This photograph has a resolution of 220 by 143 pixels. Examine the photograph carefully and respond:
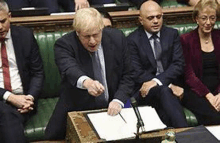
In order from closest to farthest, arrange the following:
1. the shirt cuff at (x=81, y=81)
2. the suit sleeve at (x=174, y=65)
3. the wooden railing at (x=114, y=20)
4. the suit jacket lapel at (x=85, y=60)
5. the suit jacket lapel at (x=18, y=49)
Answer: the shirt cuff at (x=81, y=81) < the suit jacket lapel at (x=85, y=60) < the suit jacket lapel at (x=18, y=49) < the suit sleeve at (x=174, y=65) < the wooden railing at (x=114, y=20)

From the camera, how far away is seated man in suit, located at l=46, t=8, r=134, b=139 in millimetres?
2162

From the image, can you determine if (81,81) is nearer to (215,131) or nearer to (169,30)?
(215,131)

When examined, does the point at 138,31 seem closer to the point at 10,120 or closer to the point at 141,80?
the point at 141,80

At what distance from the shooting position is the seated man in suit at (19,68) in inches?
100

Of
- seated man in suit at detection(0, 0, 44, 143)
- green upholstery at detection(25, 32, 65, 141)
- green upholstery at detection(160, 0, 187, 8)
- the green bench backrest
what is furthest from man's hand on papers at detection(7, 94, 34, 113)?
green upholstery at detection(160, 0, 187, 8)

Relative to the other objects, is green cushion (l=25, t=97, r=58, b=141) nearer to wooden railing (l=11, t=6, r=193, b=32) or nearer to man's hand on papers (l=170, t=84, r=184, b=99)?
wooden railing (l=11, t=6, r=193, b=32)

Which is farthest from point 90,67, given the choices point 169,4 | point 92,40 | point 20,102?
point 169,4

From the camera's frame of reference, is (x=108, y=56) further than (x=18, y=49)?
No

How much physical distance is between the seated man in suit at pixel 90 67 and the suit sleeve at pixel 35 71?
390 millimetres

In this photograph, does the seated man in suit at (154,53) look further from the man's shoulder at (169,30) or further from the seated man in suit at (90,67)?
the seated man in suit at (90,67)

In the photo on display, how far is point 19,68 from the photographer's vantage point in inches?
104

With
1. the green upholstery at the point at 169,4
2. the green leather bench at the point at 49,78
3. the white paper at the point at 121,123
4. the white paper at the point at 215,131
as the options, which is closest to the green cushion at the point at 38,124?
the green leather bench at the point at 49,78

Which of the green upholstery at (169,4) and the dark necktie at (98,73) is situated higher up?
the green upholstery at (169,4)

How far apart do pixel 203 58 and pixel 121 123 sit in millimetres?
1122
